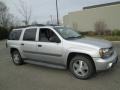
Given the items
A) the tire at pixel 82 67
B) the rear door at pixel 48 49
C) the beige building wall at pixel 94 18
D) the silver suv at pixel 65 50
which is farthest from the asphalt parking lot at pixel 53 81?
the beige building wall at pixel 94 18

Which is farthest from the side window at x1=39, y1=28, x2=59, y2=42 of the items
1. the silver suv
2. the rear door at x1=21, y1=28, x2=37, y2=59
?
the rear door at x1=21, y1=28, x2=37, y2=59

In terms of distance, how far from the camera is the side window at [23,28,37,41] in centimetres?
657

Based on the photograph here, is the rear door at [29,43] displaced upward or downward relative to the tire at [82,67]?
upward

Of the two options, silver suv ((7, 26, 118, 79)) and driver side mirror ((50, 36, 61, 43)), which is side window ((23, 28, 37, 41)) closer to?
silver suv ((7, 26, 118, 79))

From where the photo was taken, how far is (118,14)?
93.7 ft

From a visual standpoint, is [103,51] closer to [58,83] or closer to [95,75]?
[95,75]

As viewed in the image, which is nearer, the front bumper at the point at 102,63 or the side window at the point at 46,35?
the front bumper at the point at 102,63

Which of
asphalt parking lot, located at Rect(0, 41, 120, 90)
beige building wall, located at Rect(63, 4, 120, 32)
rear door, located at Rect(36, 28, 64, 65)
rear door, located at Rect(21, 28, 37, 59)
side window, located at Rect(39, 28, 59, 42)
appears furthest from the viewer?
beige building wall, located at Rect(63, 4, 120, 32)

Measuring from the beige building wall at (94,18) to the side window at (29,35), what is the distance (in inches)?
953

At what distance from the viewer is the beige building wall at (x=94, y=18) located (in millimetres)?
28828

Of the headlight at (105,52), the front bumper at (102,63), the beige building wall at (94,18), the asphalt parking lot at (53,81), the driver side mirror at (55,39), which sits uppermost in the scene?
the beige building wall at (94,18)

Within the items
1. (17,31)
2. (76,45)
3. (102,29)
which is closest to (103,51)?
(76,45)

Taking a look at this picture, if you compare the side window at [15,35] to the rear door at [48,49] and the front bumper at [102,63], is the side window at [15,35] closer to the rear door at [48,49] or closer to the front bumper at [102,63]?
the rear door at [48,49]

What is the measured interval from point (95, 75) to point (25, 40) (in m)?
3.26
